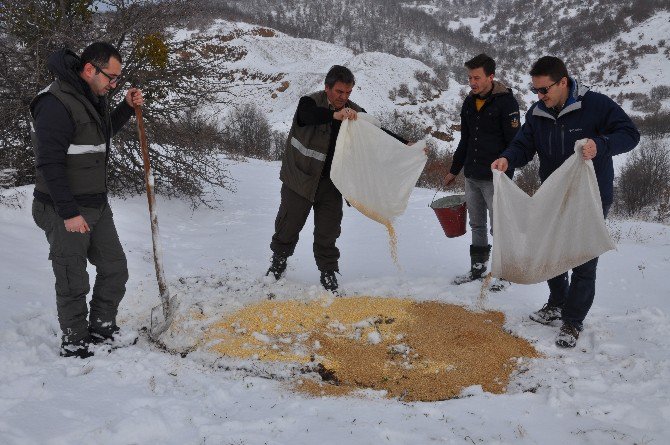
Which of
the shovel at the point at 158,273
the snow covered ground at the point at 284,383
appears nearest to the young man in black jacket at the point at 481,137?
the snow covered ground at the point at 284,383

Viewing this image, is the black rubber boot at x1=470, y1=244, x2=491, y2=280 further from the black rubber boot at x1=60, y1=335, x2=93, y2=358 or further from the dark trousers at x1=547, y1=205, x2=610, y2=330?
the black rubber boot at x1=60, y1=335, x2=93, y2=358

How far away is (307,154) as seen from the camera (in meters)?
3.59

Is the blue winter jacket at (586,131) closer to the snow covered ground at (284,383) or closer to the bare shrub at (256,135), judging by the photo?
the snow covered ground at (284,383)

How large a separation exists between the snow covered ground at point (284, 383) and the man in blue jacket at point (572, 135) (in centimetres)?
26

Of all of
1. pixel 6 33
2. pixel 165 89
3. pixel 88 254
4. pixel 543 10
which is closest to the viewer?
pixel 88 254

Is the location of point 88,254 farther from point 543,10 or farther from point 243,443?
point 543,10

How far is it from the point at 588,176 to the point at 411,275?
80.6 inches

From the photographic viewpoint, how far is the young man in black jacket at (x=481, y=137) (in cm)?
365

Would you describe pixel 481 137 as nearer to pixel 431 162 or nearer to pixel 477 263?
pixel 477 263

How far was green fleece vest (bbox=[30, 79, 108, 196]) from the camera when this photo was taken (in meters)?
2.42

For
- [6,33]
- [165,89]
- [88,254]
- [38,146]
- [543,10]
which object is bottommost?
[88,254]

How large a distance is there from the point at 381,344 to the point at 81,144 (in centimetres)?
214

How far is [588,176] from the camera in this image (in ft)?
9.17

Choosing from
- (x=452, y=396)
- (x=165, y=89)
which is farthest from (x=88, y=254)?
(x=165, y=89)
